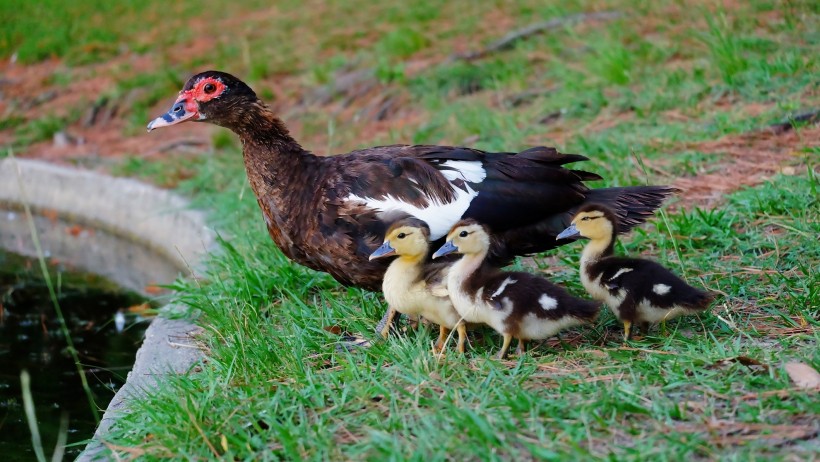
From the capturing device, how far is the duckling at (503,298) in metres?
3.64

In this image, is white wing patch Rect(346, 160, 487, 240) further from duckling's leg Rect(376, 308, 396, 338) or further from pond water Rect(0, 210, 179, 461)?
pond water Rect(0, 210, 179, 461)

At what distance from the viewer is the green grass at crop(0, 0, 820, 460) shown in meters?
3.10

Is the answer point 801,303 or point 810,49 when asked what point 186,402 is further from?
point 810,49

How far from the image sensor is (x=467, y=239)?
12.6 ft

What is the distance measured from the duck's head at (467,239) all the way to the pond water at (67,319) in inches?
64.4

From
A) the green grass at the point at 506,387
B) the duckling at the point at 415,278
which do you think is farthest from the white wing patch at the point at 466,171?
the green grass at the point at 506,387

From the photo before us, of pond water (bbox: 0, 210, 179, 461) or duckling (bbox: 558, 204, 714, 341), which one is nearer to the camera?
duckling (bbox: 558, 204, 714, 341)

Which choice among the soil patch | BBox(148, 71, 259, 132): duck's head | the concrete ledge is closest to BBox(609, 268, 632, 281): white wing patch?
the soil patch

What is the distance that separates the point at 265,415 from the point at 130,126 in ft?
23.9

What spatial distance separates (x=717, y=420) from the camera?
3.05m

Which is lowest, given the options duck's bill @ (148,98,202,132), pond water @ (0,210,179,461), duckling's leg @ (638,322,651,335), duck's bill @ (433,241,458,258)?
pond water @ (0,210,179,461)

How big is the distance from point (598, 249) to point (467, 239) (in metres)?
0.57

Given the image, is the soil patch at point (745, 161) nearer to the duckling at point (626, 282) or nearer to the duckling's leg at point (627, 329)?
the duckling at point (626, 282)

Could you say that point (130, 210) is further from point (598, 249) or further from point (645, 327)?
point (645, 327)
